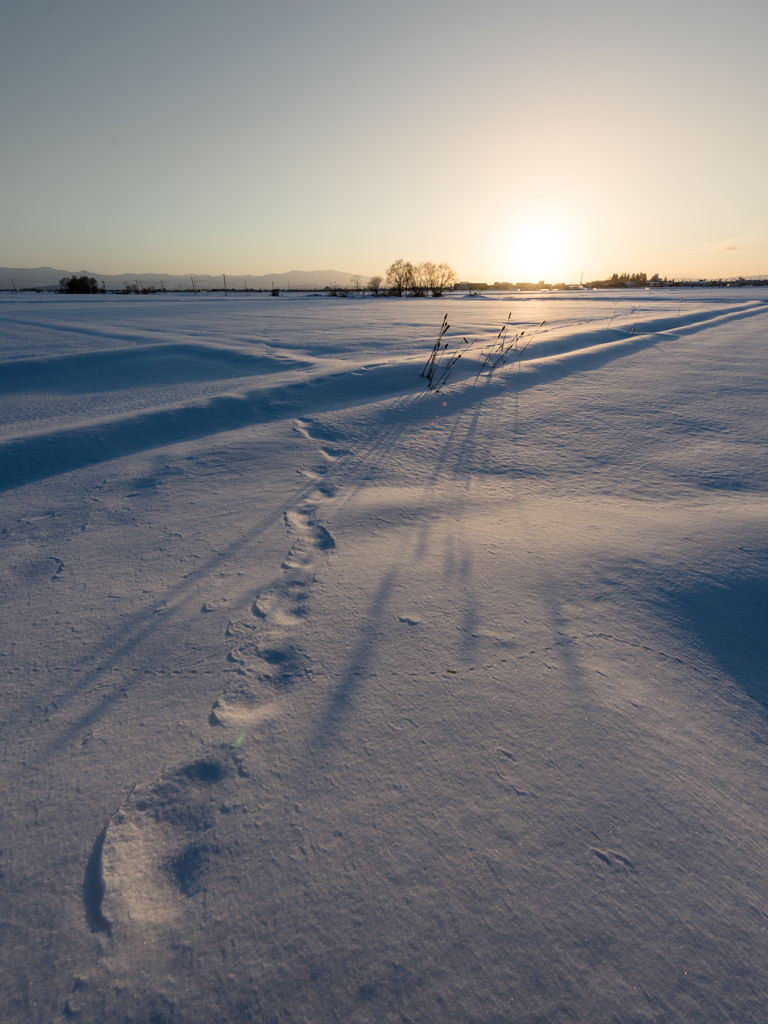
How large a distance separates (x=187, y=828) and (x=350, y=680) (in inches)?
22.7

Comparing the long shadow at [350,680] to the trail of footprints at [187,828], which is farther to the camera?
A: the long shadow at [350,680]

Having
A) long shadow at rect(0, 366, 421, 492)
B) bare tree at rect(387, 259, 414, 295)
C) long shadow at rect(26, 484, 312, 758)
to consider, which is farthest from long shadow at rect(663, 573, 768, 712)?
bare tree at rect(387, 259, 414, 295)

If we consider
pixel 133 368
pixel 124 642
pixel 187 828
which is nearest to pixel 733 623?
pixel 187 828

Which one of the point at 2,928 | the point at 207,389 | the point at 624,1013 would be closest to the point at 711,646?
the point at 624,1013

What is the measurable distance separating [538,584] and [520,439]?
6.49 ft

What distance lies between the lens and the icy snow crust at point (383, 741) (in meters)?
0.88

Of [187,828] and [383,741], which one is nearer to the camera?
[187,828]

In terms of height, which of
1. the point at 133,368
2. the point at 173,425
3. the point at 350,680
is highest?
the point at 133,368

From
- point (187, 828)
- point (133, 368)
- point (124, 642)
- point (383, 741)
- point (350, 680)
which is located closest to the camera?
point (187, 828)

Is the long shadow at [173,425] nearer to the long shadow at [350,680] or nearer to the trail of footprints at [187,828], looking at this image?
the trail of footprints at [187,828]

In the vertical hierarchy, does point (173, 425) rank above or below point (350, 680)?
above

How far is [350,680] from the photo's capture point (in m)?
1.48

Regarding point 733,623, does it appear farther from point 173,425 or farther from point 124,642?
point 173,425

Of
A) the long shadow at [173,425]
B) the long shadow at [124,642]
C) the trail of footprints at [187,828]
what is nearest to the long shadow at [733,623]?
the trail of footprints at [187,828]
